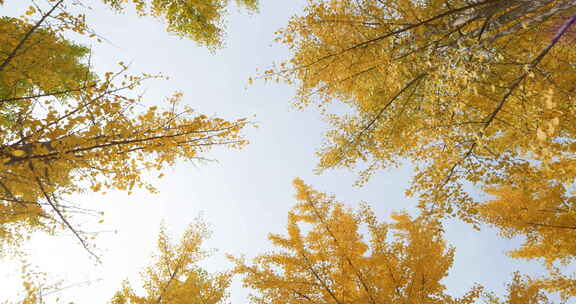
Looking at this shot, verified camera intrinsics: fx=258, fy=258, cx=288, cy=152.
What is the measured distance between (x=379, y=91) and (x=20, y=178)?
4512 mm

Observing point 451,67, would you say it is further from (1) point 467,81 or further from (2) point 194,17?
(2) point 194,17

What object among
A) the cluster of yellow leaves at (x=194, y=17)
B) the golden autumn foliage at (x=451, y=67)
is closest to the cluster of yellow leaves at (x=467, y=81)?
the golden autumn foliage at (x=451, y=67)

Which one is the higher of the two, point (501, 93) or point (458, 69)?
point (501, 93)

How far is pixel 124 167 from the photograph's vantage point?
213 cm

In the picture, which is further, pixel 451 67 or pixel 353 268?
pixel 353 268

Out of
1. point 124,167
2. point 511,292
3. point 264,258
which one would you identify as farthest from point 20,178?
point 511,292

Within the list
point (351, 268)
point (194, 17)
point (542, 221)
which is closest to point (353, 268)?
point (351, 268)

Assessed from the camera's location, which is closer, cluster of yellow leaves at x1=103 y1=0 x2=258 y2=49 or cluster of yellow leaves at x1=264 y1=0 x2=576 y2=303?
cluster of yellow leaves at x1=264 y1=0 x2=576 y2=303

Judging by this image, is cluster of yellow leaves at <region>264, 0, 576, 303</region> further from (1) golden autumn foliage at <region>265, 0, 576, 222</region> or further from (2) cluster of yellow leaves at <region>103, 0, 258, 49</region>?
(2) cluster of yellow leaves at <region>103, 0, 258, 49</region>

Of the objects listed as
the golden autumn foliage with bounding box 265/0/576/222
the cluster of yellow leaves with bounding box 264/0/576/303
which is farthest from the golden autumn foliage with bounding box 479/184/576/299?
the golden autumn foliage with bounding box 265/0/576/222

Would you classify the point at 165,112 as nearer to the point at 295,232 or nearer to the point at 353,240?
the point at 295,232

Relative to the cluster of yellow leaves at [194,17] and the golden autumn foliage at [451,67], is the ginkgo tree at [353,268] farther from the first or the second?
the cluster of yellow leaves at [194,17]

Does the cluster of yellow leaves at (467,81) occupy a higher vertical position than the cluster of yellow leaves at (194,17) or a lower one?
lower

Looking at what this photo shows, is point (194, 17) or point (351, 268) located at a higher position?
point (194, 17)
